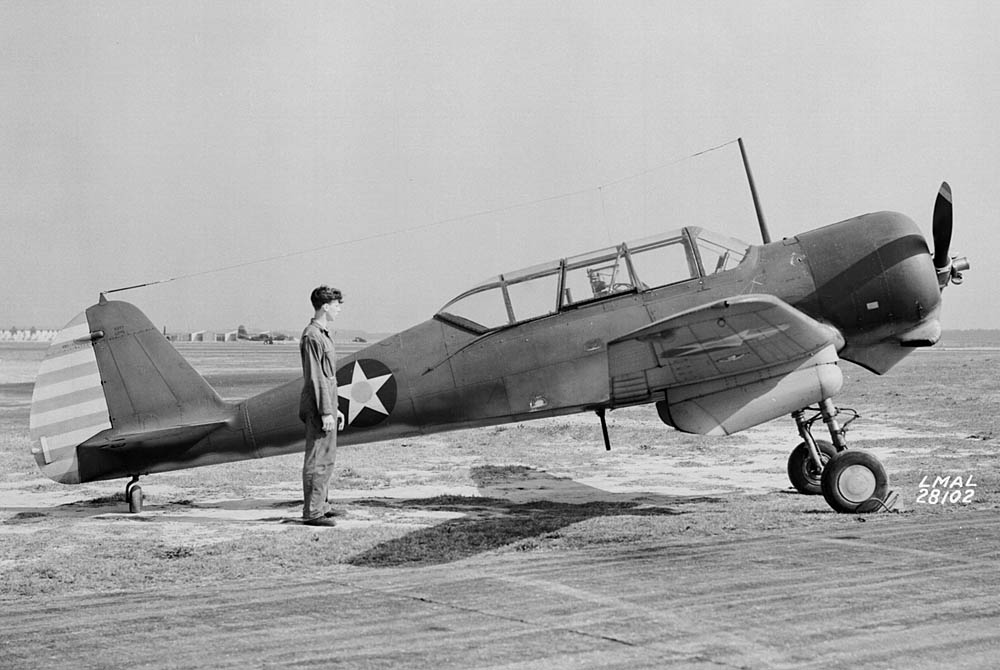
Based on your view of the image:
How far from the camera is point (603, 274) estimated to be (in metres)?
8.35

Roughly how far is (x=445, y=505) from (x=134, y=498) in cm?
282

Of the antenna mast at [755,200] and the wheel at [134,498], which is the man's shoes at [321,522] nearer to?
the wheel at [134,498]

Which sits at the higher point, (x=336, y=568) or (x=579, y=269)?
(x=579, y=269)

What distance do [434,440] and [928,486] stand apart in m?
8.40

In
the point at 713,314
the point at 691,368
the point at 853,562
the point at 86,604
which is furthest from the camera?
the point at 691,368

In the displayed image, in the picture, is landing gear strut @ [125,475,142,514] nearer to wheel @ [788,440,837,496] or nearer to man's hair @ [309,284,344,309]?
man's hair @ [309,284,344,309]

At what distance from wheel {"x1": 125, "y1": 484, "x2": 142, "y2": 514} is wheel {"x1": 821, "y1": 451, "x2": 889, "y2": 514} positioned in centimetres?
602

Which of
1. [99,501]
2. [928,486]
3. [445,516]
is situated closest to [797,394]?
[928,486]

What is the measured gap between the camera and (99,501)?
932 cm

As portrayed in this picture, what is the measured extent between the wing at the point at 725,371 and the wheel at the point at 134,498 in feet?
14.3

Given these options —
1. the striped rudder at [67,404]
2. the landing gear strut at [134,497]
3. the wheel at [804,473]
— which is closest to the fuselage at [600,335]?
the wheel at [804,473]

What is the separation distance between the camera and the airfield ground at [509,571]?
4109mm

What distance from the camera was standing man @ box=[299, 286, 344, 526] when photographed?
25.5 ft

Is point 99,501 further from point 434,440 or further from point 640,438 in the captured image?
point 640,438
